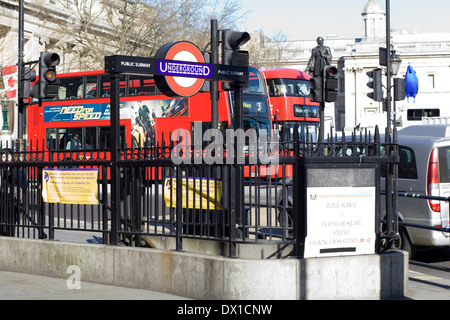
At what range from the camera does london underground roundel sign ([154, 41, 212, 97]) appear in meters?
8.80

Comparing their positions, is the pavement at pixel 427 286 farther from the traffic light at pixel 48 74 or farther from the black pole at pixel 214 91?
the traffic light at pixel 48 74

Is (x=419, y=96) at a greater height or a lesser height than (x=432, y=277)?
greater

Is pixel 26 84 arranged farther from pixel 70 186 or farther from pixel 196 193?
pixel 196 193

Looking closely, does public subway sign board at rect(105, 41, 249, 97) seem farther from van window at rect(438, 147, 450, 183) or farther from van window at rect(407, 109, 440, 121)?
van window at rect(407, 109, 440, 121)

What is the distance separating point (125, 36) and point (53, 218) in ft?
104

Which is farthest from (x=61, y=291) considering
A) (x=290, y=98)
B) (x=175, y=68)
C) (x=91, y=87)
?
(x=290, y=98)

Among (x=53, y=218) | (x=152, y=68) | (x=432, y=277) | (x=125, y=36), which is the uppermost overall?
(x=125, y=36)

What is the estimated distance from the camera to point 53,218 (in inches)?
416

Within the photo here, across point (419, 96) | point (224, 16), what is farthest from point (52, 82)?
point (419, 96)

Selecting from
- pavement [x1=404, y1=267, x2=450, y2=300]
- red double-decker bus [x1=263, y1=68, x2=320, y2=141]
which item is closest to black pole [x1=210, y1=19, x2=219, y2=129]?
pavement [x1=404, y1=267, x2=450, y2=300]

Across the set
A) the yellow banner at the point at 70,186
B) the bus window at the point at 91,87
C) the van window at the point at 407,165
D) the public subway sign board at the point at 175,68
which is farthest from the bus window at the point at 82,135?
the public subway sign board at the point at 175,68

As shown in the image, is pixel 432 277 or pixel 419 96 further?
pixel 419 96

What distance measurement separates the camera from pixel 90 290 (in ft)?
29.8
